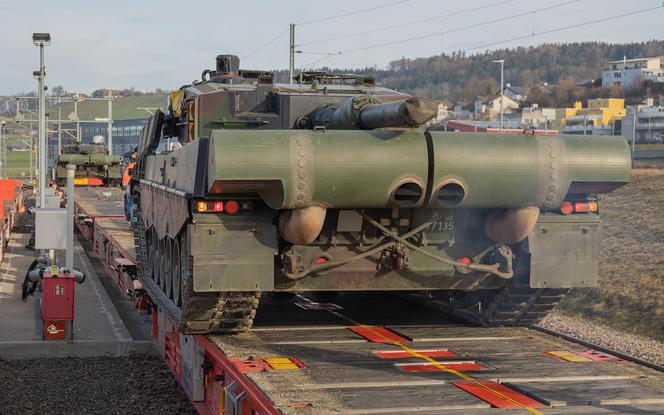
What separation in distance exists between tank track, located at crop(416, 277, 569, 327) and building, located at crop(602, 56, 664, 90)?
110 m

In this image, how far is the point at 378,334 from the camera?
929 cm

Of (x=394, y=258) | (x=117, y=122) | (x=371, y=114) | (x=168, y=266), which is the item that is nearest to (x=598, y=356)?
(x=394, y=258)

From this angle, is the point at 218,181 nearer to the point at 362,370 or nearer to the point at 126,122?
the point at 362,370

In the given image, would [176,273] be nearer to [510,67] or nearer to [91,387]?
[91,387]

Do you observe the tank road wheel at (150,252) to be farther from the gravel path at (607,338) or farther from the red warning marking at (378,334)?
the gravel path at (607,338)

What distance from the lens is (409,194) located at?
817cm

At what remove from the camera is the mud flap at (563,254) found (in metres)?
8.93

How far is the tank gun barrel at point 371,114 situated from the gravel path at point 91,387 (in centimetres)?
309

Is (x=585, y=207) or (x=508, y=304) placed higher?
(x=585, y=207)

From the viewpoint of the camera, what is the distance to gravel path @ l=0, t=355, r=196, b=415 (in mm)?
10250

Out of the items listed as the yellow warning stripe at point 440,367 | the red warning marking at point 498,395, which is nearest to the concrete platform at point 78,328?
the yellow warning stripe at point 440,367

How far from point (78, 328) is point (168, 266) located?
14.7ft

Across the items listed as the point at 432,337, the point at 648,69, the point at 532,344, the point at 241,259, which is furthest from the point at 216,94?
the point at 648,69

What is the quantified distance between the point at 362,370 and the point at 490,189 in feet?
5.84
